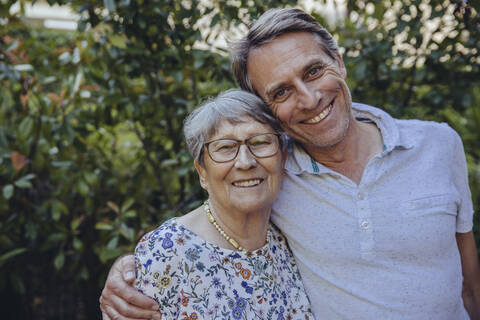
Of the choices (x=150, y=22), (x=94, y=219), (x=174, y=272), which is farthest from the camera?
(x=94, y=219)

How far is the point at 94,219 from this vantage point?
3.10 meters

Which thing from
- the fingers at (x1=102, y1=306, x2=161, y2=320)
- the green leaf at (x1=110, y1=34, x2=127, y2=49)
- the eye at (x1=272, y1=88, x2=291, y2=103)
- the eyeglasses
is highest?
the green leaf at (x1=110, y1=34, x2=127, y2=49)

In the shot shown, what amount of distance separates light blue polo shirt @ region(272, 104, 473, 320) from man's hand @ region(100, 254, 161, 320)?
2.40ft

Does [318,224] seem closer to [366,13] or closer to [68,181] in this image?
[366,13]

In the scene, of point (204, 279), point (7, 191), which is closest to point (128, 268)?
point (204, 279)

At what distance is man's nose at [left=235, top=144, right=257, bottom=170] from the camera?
1648 mm

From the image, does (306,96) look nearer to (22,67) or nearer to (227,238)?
(227,238)

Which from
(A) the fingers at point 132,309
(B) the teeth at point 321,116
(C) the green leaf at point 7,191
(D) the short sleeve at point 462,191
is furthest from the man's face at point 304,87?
(C) the green leaf at point 7,191

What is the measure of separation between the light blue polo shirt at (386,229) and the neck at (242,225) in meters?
0.19

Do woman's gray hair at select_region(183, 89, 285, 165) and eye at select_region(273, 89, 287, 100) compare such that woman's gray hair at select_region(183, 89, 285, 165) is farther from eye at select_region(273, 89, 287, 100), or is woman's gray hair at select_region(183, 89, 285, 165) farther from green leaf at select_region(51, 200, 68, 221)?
green leaf at select_region(51, 200, 68, 221)

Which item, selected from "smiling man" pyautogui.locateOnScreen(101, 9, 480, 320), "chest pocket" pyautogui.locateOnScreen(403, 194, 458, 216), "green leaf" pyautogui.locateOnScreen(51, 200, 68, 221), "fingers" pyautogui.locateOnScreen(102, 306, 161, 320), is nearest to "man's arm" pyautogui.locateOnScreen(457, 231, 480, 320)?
"smiling man" pyautogui.locateOnScreen(101, 9, 480, 320)

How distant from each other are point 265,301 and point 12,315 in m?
2.51

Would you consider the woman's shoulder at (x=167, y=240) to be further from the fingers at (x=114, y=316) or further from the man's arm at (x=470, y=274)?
the man's arm at (x=470, y=274)

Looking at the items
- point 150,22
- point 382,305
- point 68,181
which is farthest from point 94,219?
point 382,305
